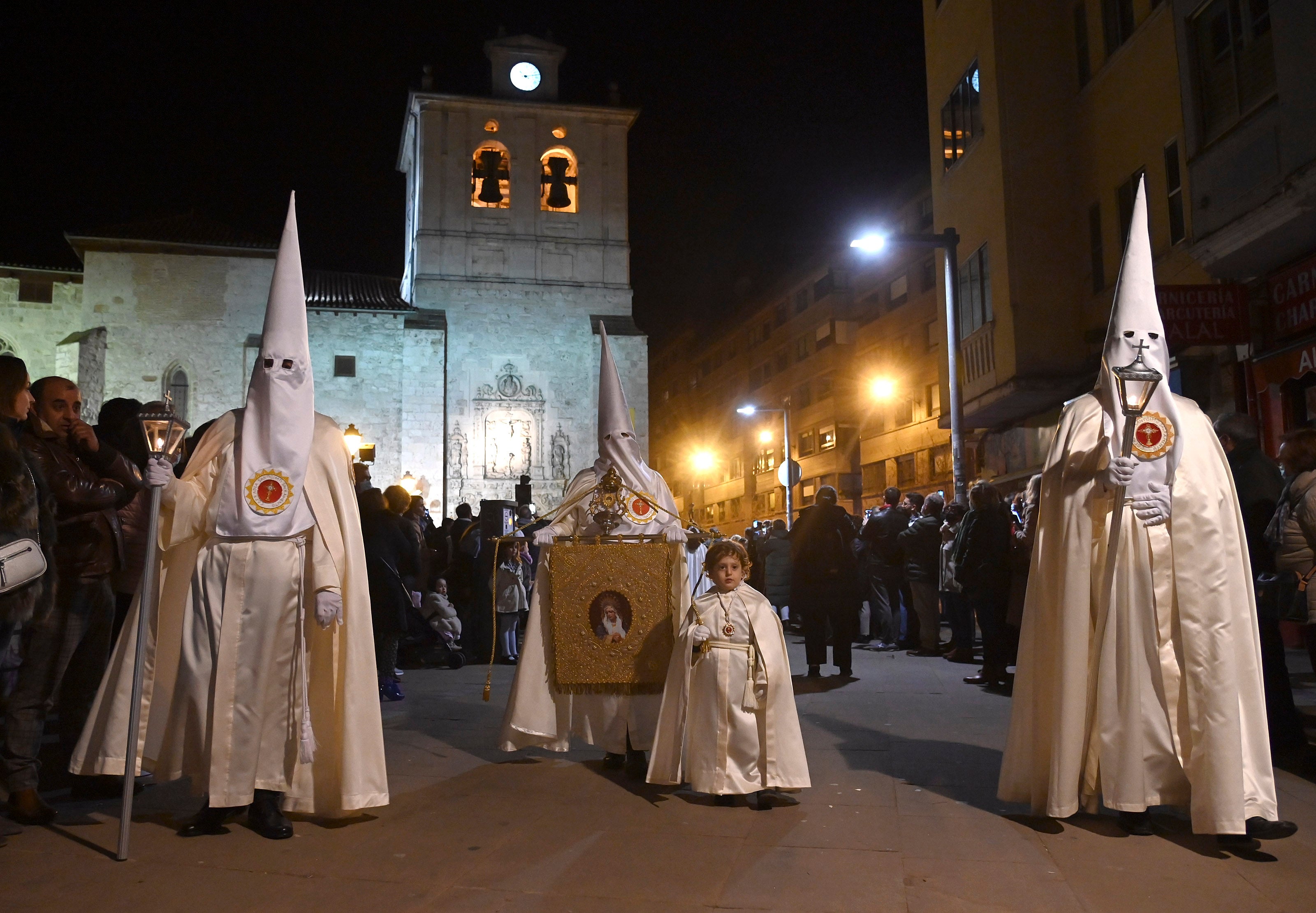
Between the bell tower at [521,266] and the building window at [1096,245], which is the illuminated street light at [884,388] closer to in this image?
the bell tower at [521,266]

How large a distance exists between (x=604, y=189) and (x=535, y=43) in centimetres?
668

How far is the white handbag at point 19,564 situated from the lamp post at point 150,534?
44cm

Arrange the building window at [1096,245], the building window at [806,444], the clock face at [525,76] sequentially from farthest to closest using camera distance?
the building window at [806,444]
the clock face at [525,76]
the building window at [1096,245]

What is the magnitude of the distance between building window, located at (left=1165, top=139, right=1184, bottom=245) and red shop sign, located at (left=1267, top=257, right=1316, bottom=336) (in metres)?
2.17

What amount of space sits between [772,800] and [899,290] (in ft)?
118

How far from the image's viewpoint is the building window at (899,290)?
37875 millimetres

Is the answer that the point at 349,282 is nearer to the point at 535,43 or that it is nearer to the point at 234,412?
the point at 535,43

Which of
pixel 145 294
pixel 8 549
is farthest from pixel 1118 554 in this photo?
pixel 145 294

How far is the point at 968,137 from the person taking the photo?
707 inches

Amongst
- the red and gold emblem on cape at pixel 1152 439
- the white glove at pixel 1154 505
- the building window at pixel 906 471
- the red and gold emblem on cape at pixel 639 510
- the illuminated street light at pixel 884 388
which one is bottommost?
the white glove at pixel 1154 505

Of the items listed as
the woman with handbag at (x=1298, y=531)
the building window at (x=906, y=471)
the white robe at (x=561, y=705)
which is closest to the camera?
the woman with handbag at (x=1298, y=531)

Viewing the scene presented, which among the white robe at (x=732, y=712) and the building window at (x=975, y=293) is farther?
the building window at (x=975, y=293)

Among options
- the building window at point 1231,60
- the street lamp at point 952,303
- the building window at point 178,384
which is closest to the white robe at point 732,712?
the street lamp at point 952,303

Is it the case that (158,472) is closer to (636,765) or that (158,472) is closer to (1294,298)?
(636,765)
